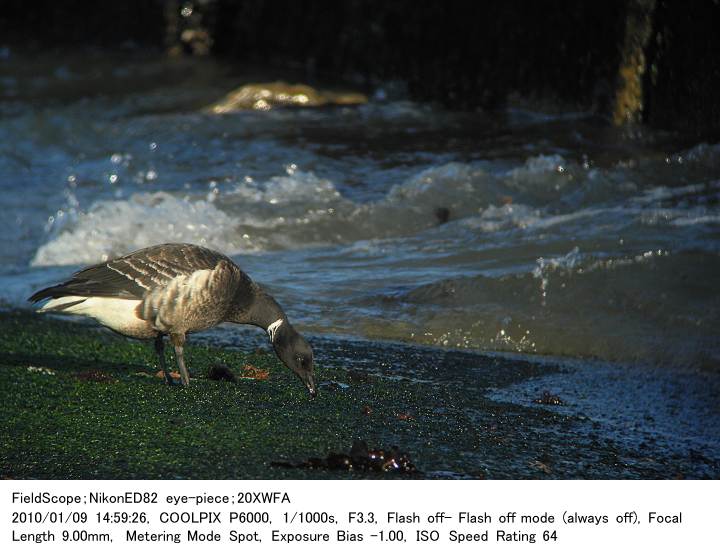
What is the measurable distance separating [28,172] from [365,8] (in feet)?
20.5

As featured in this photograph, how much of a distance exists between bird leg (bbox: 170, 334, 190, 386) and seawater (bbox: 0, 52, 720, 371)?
4.84ft

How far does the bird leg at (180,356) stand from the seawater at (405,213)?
1.47 m

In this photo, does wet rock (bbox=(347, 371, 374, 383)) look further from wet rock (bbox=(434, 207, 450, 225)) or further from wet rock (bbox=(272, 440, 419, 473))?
wet rock (bbox=(434, 207, 450, 225))

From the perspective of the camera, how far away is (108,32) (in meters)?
22.4

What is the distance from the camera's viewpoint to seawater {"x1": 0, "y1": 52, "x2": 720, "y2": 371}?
7.11 metres

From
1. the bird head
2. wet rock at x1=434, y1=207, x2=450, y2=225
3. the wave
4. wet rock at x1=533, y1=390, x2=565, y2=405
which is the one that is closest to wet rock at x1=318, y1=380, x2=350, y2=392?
the bird head

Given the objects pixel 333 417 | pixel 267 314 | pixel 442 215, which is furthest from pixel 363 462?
pixel 442 215

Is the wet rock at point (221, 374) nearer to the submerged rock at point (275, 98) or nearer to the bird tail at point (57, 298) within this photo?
the bird tail at point (57, 298)

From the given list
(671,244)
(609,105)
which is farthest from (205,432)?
(609,105)

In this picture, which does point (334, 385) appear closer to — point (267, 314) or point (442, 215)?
point (267, 314)

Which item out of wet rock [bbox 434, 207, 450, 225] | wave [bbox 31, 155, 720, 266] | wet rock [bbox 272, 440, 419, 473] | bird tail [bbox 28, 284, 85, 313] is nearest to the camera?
wet rock [bbox 272, 440, 419, 473]

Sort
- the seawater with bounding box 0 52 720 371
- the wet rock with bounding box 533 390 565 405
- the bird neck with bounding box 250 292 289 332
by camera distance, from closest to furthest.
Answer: the wet rock with bounding box 533 390 565 405, the bird neck with bounding box 250 292 289 332, the seawater with bounding box 0 52 720 371

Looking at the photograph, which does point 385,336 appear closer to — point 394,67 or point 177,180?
point 177,180

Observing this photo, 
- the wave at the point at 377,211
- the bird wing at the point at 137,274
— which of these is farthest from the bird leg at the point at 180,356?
the wave at the point at 377,211
